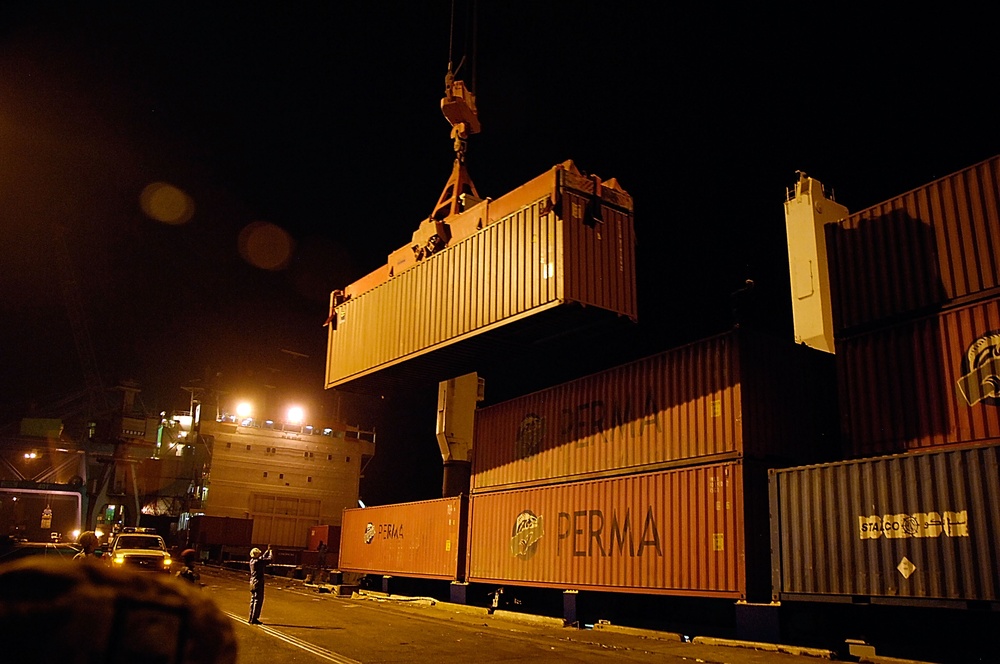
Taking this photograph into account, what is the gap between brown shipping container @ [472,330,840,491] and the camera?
13.8m

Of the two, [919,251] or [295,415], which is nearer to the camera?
[919,251]

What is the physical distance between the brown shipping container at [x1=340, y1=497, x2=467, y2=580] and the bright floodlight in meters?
17.9

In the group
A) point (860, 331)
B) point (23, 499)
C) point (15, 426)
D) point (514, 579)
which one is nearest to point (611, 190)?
point (860, 331)

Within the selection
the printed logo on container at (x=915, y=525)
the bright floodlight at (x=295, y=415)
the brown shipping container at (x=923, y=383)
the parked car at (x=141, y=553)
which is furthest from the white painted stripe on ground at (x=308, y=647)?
the bright floodlight at (x=295, y=415)

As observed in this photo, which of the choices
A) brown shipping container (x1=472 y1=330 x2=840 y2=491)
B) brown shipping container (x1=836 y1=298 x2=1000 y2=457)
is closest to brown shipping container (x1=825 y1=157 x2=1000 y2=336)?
brown shipping container (x1=836 y1=298 x2=1000 y2=457)

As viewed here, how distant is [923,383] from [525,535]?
9821 millimetres

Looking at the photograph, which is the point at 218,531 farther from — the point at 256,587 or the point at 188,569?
the point at 256,587

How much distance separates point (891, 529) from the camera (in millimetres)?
10734

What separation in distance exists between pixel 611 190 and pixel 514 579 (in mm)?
10055

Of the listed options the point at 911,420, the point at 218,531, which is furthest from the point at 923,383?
the point at 218,531

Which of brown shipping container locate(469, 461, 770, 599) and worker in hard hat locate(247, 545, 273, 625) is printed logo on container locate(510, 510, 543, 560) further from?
worker in hard hat locate(247, 545, 273, 625)

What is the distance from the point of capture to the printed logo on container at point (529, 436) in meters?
18.8

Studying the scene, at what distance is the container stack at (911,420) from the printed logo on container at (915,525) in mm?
16

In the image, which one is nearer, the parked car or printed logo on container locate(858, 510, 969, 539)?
printed logo on container locate(858, 510, 969, 539)
